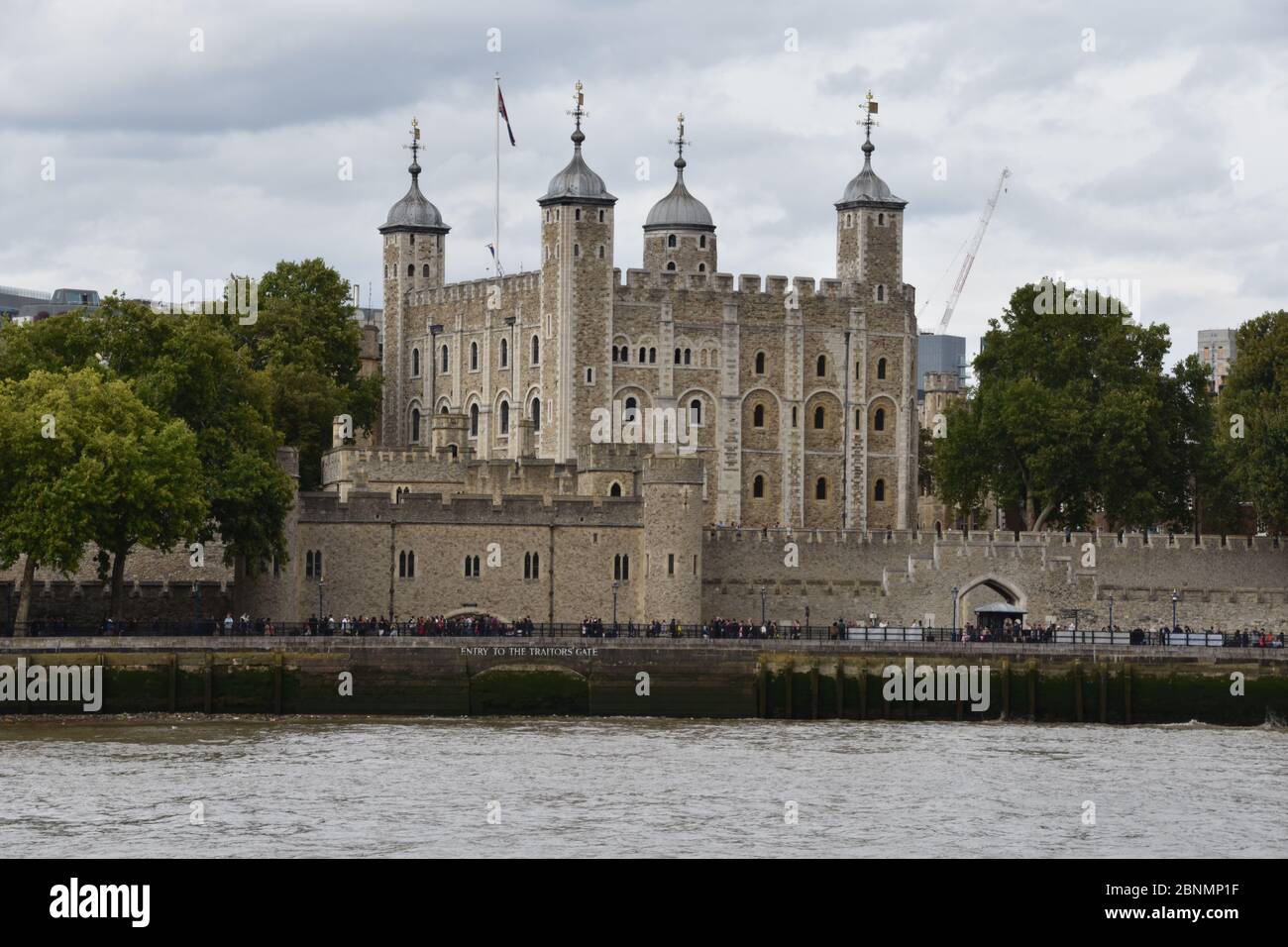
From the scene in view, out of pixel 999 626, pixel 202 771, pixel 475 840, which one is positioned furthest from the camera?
pixel 999 626

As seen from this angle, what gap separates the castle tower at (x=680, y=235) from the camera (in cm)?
10275

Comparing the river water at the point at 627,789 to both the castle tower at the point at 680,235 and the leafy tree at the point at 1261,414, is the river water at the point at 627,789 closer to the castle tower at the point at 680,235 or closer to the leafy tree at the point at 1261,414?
the leafy tree at the point at 1261,414

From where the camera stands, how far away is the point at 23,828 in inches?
1683

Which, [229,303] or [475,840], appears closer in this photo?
[475,840]

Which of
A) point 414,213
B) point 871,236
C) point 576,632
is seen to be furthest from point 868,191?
point 576,632

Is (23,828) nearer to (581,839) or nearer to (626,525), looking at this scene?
(581,839)

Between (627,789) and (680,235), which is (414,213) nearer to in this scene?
(680,235)

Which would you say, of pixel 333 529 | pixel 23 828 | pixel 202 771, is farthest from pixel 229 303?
pixel 23 828

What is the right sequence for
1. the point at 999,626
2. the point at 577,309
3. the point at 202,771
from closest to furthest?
the point at 202,771 → the point at 999,626 → the point at 577,309

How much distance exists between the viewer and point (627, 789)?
4831cm

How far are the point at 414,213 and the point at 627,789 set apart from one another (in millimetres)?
59861
